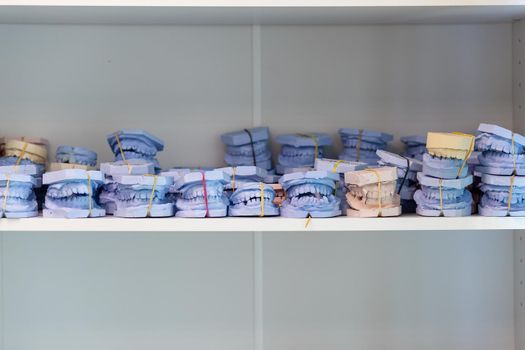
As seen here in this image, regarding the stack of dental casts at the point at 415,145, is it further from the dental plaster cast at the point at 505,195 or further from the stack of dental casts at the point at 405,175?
the dental plaster cast at the point at 505,195

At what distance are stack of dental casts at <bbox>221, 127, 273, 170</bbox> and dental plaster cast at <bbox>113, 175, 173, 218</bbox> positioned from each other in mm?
284

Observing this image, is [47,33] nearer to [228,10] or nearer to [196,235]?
[228,10]

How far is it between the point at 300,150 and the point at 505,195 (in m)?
0.49

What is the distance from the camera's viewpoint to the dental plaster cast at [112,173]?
136 centimetres

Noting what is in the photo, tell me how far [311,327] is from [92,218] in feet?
2.26

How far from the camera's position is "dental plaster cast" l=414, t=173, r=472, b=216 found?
1287mm

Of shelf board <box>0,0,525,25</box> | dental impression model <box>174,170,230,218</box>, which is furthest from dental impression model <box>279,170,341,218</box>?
shelf board <box>0,0,525,25</box>

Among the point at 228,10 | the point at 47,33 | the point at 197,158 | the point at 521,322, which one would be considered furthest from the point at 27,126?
the point at 521,322

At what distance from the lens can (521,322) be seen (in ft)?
5.37

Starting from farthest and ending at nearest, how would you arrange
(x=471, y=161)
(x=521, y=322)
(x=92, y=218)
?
1. (x=521, y=322)
2. (x=471, y=161)
3. (x=92, y=218)

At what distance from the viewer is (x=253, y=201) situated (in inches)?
51.9

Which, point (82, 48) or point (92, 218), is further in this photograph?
point (82, 48)

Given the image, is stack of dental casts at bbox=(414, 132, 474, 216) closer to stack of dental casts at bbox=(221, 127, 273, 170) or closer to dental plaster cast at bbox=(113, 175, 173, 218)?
stack of dental casts at bbox=(221, 127, 273, 170)

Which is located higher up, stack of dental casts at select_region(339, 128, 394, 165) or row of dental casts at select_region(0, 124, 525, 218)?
stack of dental casts at select_region(339, 128, 394, 165)
